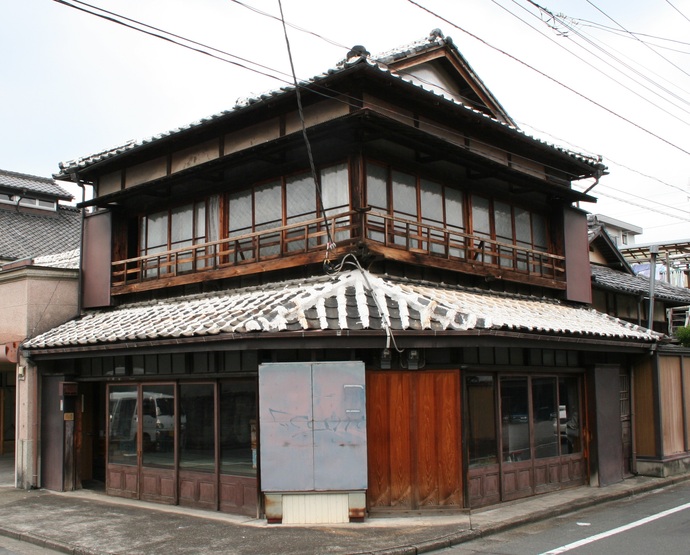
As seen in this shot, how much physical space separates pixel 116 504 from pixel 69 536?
2.73 m

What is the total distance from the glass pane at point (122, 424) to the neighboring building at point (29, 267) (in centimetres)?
277

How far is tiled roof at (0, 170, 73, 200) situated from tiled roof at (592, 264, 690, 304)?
20.9m

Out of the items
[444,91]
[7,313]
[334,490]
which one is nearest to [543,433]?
[334,490]

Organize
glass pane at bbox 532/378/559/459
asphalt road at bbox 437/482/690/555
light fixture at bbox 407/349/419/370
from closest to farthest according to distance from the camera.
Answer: asphalt road at bbox 437/482/690/555
light fixture at bbox 407/349/419/370
glass pane at bbox 532/378/559/459

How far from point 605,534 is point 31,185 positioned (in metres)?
25.4

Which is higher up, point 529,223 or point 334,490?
point 529,223

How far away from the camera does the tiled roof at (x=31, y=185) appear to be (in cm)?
2734

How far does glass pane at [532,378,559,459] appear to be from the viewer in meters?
14.1

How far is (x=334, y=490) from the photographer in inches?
438

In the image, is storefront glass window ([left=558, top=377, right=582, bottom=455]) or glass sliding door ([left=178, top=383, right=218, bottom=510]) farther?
storefront glass window ([left=558, top=377, right=582, bottom=455])

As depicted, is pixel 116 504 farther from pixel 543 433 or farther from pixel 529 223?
pixel 529 223

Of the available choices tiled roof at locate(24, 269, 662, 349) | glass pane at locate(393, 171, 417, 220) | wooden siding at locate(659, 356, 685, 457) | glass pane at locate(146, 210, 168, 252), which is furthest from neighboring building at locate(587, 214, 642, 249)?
glass pane at locate(146, 210, 168, 252)

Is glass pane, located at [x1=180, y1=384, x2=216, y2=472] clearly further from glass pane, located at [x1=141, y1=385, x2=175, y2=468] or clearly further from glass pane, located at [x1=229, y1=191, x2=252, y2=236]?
glass pane, located at [x1=229, y1=191, x2=252, y2=236]

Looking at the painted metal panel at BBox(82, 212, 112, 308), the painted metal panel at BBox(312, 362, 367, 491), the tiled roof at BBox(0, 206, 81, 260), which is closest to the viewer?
the painted metal panel at BBox(312, 362, 367, 491)
